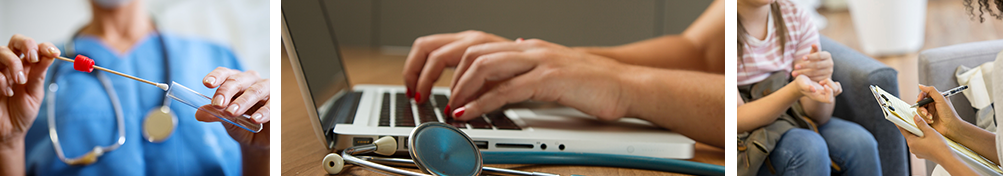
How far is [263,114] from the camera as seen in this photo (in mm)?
255

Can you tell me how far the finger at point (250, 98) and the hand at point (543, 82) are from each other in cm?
13

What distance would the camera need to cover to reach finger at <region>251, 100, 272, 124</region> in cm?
25

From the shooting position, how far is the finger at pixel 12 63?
0.26 metres

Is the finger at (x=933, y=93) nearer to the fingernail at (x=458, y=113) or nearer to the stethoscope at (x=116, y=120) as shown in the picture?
the fingernail at (x=458, y=113)

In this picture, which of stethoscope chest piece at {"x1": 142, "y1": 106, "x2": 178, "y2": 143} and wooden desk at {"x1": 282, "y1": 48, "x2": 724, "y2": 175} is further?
stethoscope chest piece at {"x1": 142, "y1": 106, "x2": 178, "y2": 143}

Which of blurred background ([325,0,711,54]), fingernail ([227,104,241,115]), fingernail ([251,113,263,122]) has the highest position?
fingernail ([227,104,241,115])

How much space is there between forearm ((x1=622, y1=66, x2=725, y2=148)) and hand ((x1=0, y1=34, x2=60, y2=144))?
371 mm

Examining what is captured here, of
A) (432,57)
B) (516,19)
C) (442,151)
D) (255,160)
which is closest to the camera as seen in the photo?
(442,151)

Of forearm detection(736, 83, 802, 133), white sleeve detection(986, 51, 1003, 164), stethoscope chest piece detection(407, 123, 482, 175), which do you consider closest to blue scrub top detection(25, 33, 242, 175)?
stethoscope chest piece detection(407, 123, 482, 175)

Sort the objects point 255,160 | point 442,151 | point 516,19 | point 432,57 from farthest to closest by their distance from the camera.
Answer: point 516,19 < point 432,57 < point 255,160 < point 442,151

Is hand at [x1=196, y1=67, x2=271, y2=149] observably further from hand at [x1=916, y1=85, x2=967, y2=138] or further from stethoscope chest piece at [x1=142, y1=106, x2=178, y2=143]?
hand at [x1=916, y1=85, x2=967, y2=138]

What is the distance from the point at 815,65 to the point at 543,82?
18 cm

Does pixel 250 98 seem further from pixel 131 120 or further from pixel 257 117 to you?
pixel 131 120

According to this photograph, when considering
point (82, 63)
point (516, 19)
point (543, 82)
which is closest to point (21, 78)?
point (82, 63)
